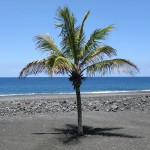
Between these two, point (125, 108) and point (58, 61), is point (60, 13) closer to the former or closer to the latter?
point (58, 61)

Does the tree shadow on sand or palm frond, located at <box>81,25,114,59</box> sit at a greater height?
palm frond, located at <box>81,25,114,59</box>

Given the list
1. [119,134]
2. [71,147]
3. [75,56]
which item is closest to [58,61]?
[75,56]

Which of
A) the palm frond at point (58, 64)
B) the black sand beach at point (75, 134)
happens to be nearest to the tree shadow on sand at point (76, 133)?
the black sand beach at point (75, 134)

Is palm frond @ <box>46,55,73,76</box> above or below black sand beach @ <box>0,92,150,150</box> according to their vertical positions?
above

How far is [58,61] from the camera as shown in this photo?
19.3 meters

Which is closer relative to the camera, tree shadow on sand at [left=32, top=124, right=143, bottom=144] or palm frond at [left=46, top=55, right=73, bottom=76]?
palm frond at [left=46, top=55, right=73, bottom=76]

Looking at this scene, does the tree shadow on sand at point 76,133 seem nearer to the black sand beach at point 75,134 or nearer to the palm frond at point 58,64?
the black sand beach at point 75,134

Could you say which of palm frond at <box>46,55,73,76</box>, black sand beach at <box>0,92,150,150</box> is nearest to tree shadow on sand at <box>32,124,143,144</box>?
black sand beach at <box>0,92,150,150</box>

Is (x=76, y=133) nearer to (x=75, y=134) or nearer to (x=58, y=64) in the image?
(x=75, y=134)

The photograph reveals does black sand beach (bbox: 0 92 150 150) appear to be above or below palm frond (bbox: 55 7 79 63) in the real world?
below

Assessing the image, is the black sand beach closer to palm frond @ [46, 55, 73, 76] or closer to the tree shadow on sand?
the tree shadow on sand

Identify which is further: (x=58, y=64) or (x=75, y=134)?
(x=75, y=134)

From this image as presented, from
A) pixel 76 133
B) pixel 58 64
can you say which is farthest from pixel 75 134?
pixel 58 64

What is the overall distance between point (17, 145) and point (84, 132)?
444 centimetres
